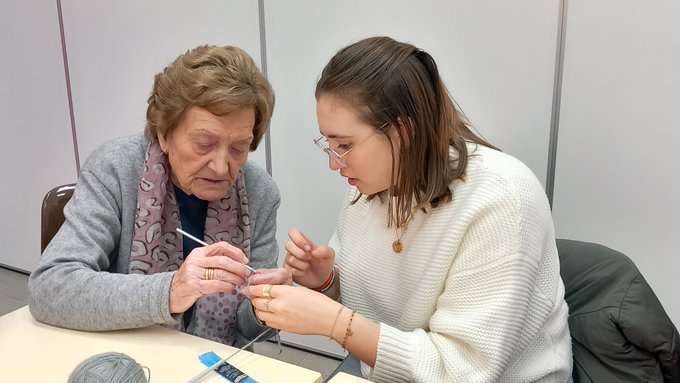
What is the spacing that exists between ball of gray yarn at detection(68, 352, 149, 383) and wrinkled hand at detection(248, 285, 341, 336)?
29 cm

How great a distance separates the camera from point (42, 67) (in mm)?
2988

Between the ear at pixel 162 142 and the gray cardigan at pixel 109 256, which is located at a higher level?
the ear at pixel 162 142

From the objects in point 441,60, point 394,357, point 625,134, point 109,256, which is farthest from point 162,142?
point 625,134

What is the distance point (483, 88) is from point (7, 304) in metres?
2.78

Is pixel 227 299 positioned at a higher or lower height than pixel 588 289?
lower

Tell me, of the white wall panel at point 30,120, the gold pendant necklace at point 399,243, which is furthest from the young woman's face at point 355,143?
the white wall panel at point 30,120

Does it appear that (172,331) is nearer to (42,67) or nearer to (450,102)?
(450,102)

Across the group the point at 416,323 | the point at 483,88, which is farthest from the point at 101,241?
the point at 483,88

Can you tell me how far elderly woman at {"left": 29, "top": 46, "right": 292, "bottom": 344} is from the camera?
1.16m

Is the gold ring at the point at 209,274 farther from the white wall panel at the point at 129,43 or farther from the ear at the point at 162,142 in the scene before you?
the white wall panel at the point at 129,43

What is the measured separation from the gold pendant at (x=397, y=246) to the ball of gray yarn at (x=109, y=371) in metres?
0.63

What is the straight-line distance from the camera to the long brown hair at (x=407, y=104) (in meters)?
1.15

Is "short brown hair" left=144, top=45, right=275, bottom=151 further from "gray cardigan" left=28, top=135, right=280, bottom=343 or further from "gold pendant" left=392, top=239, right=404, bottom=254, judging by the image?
"gold pendant" left=392, top=239, right=404, bottom=254

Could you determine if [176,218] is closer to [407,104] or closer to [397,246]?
[397,246]
